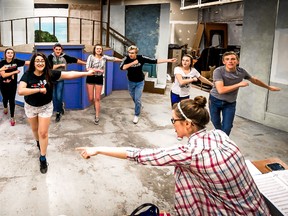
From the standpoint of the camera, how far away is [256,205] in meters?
1.62

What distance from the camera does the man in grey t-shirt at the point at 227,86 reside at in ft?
12.2

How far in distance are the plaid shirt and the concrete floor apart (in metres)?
1.38

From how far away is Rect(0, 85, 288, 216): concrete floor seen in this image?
9.96ft

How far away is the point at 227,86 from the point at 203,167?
2373mm

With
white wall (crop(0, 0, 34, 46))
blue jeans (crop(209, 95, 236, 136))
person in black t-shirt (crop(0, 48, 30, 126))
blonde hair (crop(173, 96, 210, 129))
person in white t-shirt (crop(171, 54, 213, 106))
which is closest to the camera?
blonde hair (crop(173, 96, 210, 129))

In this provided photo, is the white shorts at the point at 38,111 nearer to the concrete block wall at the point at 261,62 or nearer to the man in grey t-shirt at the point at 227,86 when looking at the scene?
the man in grey t-shirt at the point at 227,86

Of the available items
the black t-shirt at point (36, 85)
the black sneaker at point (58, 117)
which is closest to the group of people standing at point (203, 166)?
the black t-shirt at point (36, 85)

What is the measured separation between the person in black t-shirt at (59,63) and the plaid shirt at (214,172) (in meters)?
4.15

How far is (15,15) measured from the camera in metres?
9.73

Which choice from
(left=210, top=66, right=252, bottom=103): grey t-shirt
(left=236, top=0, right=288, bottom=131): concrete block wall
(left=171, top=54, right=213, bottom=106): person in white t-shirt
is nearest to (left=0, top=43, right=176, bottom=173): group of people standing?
(left=171, top=54, right=213, bottom=106): person in white t-shirt

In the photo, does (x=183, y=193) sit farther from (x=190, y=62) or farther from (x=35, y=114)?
(x=190, y=62)

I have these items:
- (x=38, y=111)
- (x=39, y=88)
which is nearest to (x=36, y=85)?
(x=39, y=88)

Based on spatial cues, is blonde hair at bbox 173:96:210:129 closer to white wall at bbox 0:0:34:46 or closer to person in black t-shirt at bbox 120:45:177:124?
person in black t-shirt at bbox 120:45:177:124

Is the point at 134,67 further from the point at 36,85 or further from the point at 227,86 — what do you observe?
the point at 36,85
